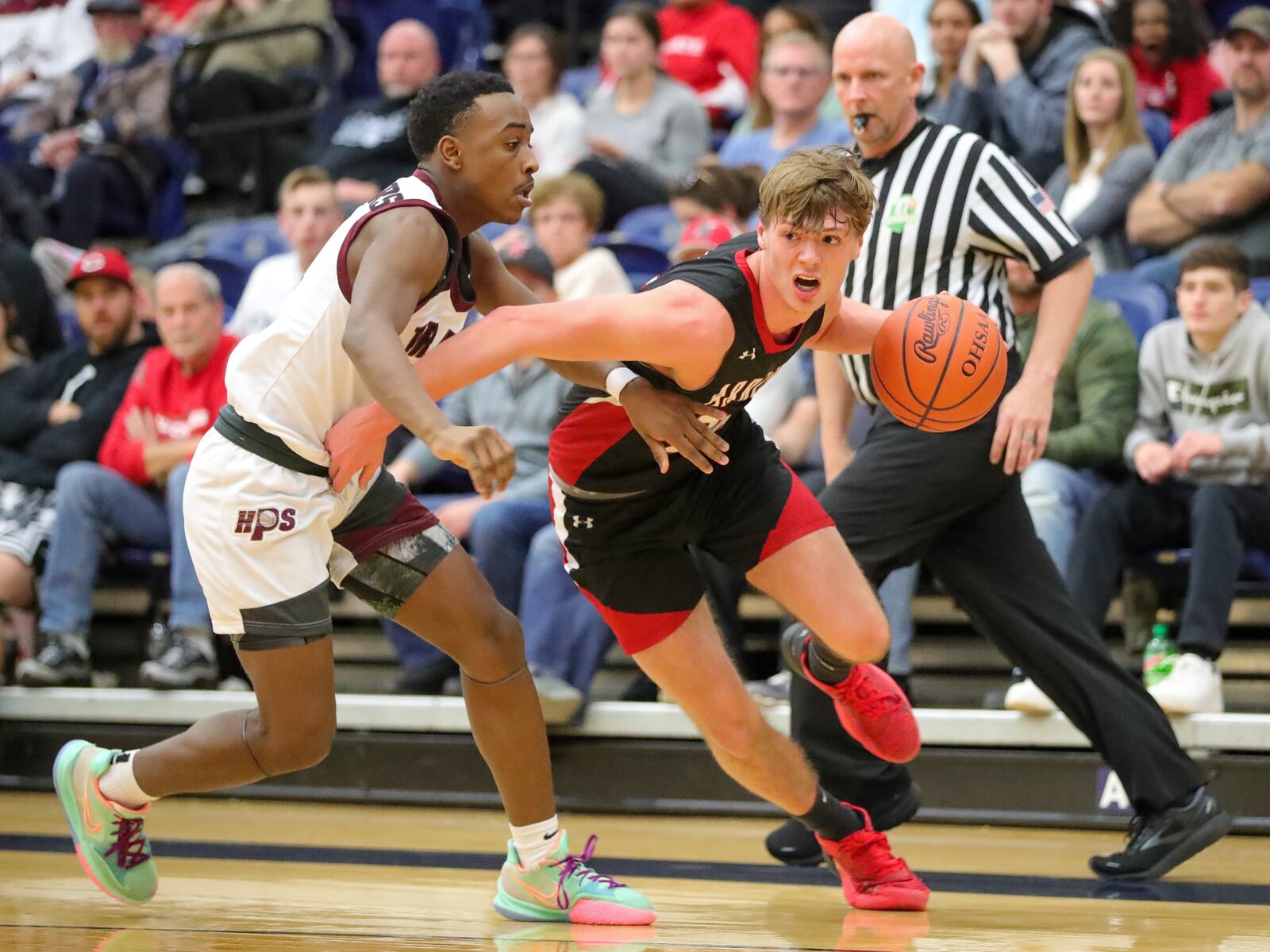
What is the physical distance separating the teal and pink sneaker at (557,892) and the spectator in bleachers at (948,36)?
3.95 metres

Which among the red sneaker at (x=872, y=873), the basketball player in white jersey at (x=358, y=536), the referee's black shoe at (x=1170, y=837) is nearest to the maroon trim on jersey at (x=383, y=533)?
the basketball player in white jersey at (x=358, y=536)

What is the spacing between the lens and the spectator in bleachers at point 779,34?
6.46m

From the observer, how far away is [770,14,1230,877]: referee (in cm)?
355

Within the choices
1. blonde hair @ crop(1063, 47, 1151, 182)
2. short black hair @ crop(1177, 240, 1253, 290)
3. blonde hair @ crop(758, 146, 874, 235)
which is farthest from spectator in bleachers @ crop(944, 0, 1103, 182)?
blonde hair @ crop(758, 146, 874, 235)

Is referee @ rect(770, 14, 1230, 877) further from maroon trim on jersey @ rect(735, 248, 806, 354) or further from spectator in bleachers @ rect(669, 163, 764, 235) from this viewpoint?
spectator in bleachers @ rect(669, 163, 764, 235)

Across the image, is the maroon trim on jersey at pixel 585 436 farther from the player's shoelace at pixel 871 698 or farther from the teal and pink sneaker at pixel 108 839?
the teal and pink sneaker at pixel 108 839

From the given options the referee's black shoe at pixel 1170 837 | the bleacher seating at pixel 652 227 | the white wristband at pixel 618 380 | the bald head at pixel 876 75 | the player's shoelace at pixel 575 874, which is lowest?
the referee's black shoe at pixel 1170 837

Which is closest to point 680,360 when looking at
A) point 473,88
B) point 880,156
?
point 473,88

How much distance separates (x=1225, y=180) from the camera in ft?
17.5

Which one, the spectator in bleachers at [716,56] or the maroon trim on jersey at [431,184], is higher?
the maroon trim on jersey at [431,184]

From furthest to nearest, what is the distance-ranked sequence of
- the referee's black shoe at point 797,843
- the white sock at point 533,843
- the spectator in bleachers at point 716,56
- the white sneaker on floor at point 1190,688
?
the spectator in bleachers at point 716,56 < the white sneaker on floor at point 1190,688 < the referee's black shoe at point 797,843 < the white sock at point 533,843

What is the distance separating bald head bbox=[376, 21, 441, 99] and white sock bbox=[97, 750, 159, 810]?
4.75m

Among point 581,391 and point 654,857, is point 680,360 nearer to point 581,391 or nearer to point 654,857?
point 581,391

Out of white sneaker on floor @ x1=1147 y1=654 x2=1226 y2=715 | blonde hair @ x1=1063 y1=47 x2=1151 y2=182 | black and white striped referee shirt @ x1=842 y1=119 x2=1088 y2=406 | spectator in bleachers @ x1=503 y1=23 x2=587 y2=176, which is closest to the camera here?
black and white striped referee shirt @ x1=842 y1=119 x2=1088 y2=406
